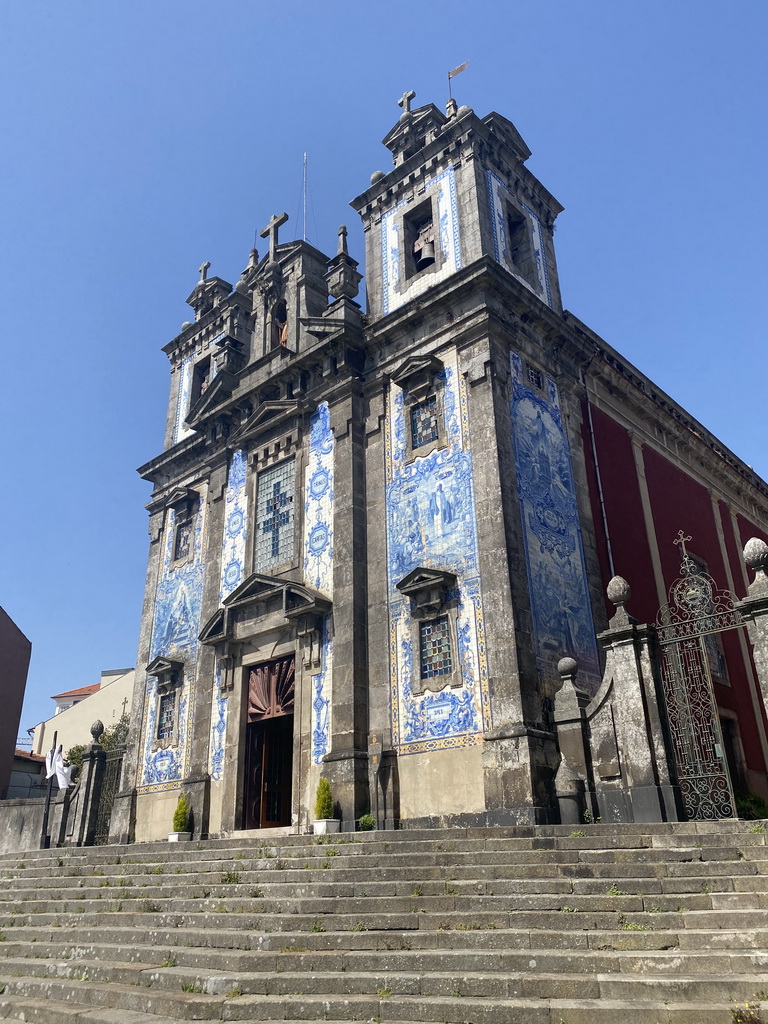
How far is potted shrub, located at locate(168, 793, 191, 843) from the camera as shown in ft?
57.0

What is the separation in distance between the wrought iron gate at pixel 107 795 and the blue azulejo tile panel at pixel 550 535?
40.2 feet

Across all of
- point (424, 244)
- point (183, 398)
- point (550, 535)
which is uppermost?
point (183, 398)

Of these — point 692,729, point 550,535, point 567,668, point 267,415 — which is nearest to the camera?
point 692,729

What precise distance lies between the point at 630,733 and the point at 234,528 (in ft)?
39.4

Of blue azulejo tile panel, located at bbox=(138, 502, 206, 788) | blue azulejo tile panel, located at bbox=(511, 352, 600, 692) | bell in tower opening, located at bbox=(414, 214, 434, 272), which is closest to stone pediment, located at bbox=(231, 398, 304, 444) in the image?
blue azulejo tile panel, located at bbox=(138, 502, 206, 788)

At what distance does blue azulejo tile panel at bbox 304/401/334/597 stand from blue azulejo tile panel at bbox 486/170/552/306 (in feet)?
17.5

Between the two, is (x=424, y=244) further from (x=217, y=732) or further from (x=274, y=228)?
(x=217, y=732)

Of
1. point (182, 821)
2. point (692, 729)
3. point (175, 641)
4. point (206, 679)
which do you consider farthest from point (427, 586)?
point (175, 641)

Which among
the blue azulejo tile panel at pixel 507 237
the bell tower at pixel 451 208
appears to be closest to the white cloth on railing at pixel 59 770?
the bell tower at pixel 451 208

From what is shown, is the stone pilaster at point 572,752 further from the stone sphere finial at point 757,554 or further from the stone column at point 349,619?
the stone column at point 349,619

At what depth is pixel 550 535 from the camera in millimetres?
15953

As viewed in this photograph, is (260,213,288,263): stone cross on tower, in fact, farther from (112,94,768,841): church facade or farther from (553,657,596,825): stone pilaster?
(553,657,596,825): stone pilaster

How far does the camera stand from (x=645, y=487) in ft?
67.5

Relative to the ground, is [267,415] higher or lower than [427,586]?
higher
